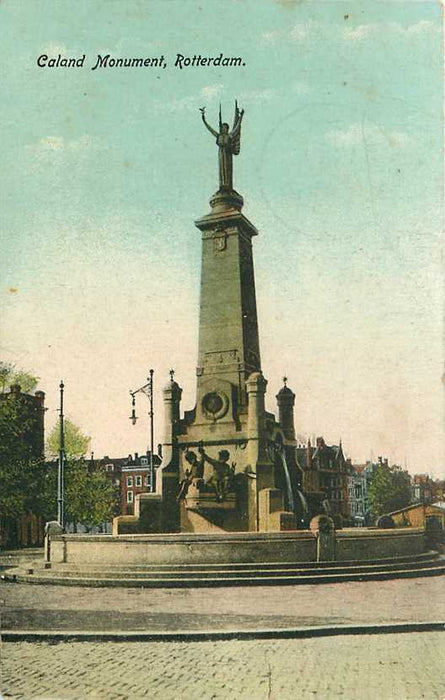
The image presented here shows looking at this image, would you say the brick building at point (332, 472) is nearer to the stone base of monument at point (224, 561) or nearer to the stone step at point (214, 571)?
the stone base of monument at point (224, 561)

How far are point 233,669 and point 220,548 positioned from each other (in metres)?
8.27

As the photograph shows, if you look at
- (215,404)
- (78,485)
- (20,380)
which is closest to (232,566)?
(215,404)

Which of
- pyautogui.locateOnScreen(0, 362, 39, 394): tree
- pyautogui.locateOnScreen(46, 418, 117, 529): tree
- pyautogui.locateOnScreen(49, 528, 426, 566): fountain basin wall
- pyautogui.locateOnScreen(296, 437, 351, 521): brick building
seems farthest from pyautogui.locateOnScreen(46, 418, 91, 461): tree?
pyautogui.locateOnScreen(49, 528, 426, 566): fountain basin wall

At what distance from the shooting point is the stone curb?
38.5 ft

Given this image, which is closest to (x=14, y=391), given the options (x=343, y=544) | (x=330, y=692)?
(x=343, y=544)

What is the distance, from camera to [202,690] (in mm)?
9406

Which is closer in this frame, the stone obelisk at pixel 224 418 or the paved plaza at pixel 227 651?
the paved plaza at pixel 227 651

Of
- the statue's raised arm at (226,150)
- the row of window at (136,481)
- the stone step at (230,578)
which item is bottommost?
the stone step at (230,578)

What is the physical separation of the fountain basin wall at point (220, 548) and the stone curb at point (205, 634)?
6.49 metres

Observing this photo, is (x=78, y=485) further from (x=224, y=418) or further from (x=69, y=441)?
(x=224, y=418)

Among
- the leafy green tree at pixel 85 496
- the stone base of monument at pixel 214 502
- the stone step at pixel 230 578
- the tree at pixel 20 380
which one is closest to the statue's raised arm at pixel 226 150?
the tree at pixel 20 380

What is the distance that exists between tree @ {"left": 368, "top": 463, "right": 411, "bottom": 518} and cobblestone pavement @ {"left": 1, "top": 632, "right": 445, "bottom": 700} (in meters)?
26.4

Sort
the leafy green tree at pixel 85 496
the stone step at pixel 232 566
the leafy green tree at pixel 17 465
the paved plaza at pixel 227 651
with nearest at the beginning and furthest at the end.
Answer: the paved plaza at pixel 227 651 < the stone step at pixel 232 566 < the leafy green tree at pixel 17 465 < the leafy green tree at pixel 85 496

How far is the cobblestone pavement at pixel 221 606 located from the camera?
12.8 metres
